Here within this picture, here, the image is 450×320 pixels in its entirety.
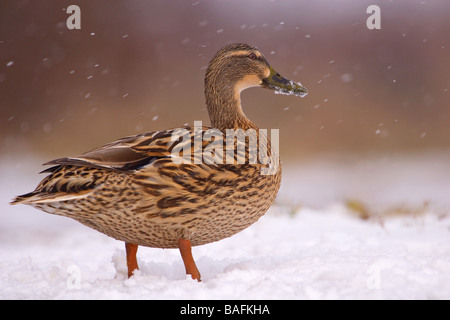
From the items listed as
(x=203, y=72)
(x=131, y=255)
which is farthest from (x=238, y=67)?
(x=203, y=72)

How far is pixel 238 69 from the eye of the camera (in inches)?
160

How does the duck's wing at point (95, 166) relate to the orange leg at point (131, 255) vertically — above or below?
above

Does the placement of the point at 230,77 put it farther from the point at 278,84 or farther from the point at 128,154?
the point at 128,154

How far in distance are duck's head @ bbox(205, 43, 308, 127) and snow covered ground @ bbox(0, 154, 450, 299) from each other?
1130mm

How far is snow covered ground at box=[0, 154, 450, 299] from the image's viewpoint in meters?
3.03

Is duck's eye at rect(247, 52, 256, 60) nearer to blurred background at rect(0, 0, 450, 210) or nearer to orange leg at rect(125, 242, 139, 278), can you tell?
orange leg at rect(125, 242, 139, 278)

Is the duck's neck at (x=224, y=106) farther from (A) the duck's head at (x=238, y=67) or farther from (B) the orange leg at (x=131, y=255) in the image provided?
(B) the orange leg at (x=131, y=255)

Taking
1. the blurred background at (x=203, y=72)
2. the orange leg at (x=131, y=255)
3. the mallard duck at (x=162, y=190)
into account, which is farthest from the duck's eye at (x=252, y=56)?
the blurred background at (x=203, y=72)

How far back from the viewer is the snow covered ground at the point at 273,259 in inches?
119

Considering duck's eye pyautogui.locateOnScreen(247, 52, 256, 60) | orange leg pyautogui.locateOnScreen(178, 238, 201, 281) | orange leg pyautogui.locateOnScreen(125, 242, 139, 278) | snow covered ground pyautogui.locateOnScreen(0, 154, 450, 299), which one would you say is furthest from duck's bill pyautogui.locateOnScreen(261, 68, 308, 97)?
orange leg pyautogui.locateOnScreen(125, 242, 139, 278)

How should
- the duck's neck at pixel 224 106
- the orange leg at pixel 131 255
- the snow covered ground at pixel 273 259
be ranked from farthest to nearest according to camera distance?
the duck's neck at pixel 224 106 < the orange leg at pixel 131 255 < the snow covered ground at pixel 273 259

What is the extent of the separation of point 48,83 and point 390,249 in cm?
837
